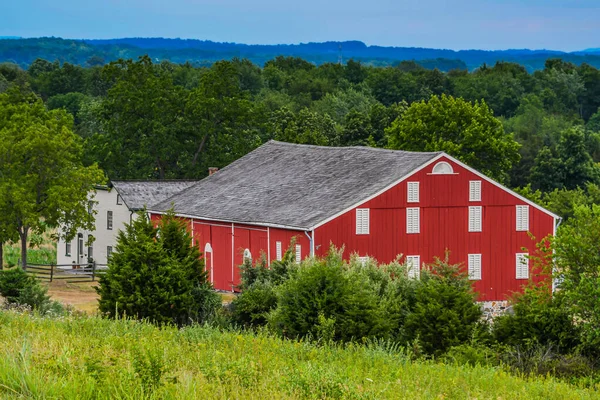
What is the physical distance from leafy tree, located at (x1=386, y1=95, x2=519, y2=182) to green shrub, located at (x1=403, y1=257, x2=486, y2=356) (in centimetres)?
4150

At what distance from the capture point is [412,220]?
48.9m

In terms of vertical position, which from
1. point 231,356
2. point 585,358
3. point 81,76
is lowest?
point 585,358

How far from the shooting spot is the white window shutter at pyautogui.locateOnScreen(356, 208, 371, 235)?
47500 millimetres

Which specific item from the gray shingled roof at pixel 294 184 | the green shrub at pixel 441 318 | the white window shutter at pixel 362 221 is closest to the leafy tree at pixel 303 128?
the gray shingled roof at pixel 294 184

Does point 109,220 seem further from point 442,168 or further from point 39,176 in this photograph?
point 442,168

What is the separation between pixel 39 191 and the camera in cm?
5931

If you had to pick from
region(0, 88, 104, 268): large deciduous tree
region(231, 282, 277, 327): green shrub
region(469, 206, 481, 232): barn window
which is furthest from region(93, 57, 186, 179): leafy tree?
region(231, 282, 277, 327): green shrub

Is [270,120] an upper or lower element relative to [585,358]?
upper

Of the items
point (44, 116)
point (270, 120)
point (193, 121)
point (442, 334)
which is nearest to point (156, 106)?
point (193, 121)

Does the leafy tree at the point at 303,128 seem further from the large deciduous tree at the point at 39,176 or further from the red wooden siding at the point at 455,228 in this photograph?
the red wooden siding at the point at 455,228

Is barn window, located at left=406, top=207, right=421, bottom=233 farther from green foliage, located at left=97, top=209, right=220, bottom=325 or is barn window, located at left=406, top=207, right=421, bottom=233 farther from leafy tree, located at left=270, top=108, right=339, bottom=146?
leafy tree, located at left=270, top=108, right=339, bottom=146

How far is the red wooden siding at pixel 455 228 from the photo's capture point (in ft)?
159

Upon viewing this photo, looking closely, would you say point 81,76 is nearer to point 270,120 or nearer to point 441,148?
point 270,120

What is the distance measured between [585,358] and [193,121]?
59.2 m
